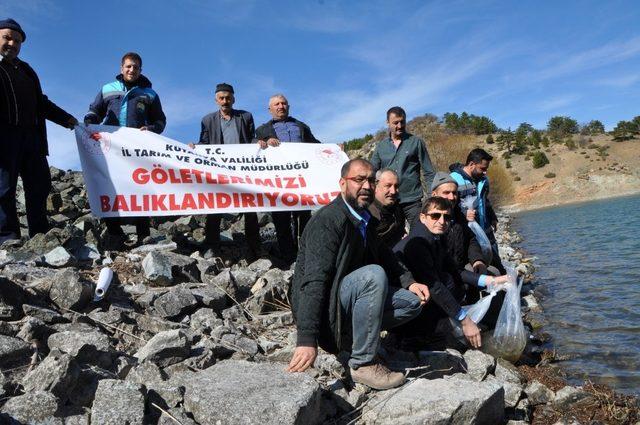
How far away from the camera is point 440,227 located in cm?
436

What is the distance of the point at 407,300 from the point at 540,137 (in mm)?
68510

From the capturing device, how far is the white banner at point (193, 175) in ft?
20.3

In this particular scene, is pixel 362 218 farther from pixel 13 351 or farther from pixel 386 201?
pixel 13 351

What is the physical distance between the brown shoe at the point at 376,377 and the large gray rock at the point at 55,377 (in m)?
1.73

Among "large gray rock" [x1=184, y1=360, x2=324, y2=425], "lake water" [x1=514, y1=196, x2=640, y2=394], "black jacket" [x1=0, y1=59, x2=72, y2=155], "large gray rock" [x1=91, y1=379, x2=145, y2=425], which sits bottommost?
"lake water" [x1=514, y1=196, x2=640, y2=394]

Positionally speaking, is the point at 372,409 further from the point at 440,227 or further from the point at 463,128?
the point at 463,128

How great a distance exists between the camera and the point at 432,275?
4125mm

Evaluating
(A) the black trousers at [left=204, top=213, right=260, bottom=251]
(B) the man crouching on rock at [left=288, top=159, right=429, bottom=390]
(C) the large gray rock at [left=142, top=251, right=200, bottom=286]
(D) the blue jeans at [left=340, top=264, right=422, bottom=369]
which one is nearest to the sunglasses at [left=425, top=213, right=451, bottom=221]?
(B) the man crouching on rock at [left=288, top=159, right=429, bottom=390]

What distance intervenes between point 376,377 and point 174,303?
209 centimetres

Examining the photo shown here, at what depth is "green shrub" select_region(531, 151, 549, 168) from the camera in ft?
178

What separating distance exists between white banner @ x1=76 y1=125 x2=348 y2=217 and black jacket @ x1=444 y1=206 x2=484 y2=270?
2.01 meters

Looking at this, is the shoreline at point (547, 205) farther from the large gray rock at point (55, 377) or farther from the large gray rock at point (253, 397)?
the large gray rock at point (55, 377)

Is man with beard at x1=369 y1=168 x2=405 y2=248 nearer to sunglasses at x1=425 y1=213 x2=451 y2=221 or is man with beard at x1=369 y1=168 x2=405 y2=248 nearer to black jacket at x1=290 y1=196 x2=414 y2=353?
sunglasses at x1=425 y1=213 x2=451 y2=221

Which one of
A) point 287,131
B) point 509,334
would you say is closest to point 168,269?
point 287,131
